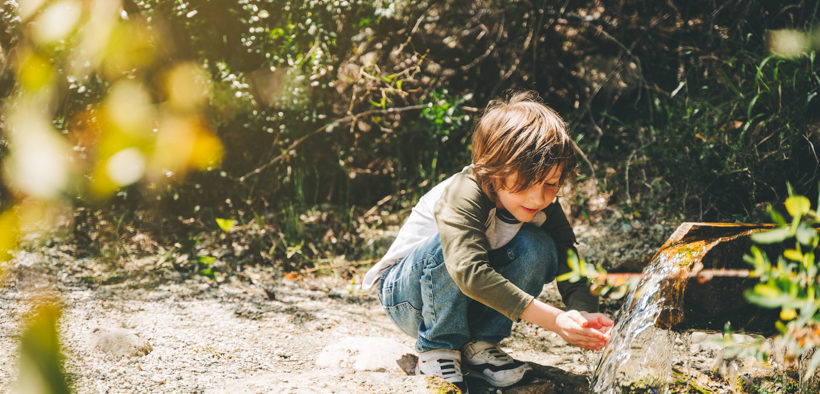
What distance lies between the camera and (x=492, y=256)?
2008mm

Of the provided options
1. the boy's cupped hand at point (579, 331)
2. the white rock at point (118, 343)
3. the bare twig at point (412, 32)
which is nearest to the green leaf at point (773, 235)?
the boy's cupped hand at point (579, 331)

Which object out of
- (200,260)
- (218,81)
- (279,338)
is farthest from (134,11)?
(279,338)

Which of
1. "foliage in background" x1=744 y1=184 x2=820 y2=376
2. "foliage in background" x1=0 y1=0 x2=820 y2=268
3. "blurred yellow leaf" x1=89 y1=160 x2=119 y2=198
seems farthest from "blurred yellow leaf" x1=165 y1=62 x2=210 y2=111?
"foliage in background" x1=744 y1=184 x2=820 y2=376

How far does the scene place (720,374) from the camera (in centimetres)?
211

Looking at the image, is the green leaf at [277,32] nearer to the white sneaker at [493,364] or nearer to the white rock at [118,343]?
the white rock at [118,343]

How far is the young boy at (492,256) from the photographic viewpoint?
5.70ft

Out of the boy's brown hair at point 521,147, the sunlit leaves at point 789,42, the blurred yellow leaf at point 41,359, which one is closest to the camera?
the blurred yellow leaf at point 41,359

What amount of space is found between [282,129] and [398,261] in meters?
1.81

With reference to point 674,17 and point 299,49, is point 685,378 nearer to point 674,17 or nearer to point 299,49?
point 674,17

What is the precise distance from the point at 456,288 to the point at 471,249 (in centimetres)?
19

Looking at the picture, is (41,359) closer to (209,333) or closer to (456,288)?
(456,288)

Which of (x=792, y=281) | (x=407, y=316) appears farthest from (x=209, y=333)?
(x=792, y=281)

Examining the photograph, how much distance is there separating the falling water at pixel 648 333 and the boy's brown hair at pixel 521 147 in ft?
1.35

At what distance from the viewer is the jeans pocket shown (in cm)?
205
